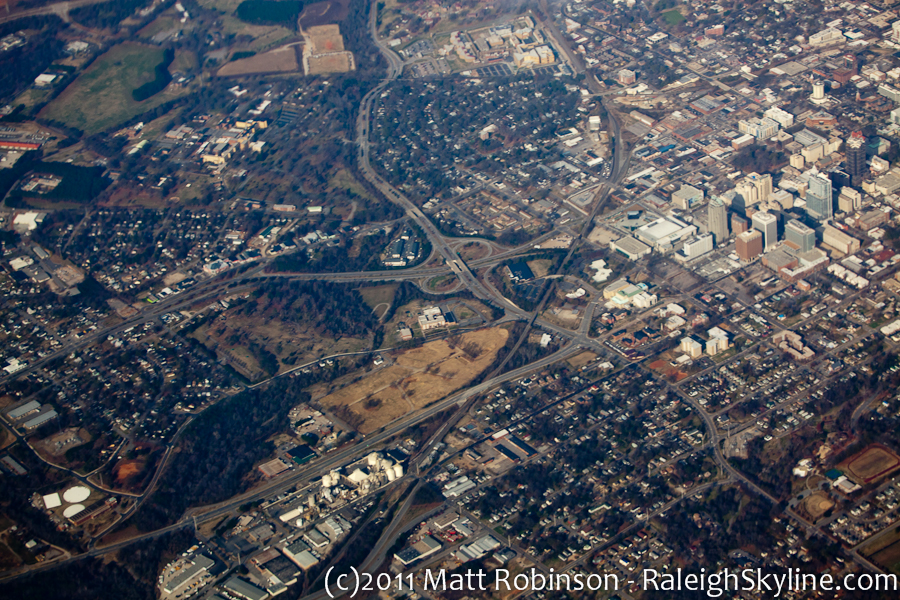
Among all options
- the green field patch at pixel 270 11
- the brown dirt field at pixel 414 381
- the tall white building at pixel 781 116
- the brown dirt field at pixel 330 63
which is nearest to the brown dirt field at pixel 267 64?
the brown dirt field at pixel 330 63

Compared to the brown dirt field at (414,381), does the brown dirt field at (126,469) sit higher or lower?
higher

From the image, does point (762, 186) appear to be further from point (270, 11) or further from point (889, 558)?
point (270, 11)

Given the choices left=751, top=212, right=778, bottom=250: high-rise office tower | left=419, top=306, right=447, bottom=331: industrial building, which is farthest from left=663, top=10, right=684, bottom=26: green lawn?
left=419, top=306, right=447, bottom=331: industrial building

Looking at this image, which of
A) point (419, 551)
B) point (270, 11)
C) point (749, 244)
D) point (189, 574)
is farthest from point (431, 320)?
point (270, 11)

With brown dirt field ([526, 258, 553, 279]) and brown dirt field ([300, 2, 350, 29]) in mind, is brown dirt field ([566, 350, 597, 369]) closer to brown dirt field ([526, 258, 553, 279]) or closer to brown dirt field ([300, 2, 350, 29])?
brown dirt field ([526, 258, 553, 279])

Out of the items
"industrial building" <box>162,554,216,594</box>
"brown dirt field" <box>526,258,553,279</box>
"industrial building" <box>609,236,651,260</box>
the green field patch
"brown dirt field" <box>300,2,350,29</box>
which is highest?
the green field patch

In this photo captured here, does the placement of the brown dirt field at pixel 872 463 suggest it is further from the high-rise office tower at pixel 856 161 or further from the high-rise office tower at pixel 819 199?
the high-rise office tower at pixel 856 161

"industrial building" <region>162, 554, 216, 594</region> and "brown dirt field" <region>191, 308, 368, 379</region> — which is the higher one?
"industrial building" <region>162, 554, 216, 594</region>
